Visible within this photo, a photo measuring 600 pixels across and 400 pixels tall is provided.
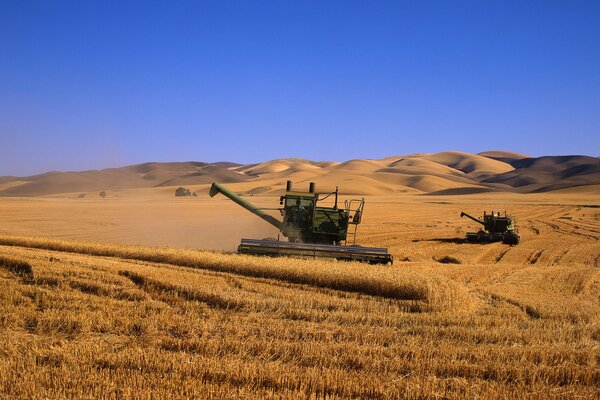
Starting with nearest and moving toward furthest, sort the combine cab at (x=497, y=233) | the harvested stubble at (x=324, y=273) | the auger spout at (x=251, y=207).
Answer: the harvested stubble at (x=324, y=273), the auger spout at (x=251, y=207), the combine cab at (x=497, y=233)

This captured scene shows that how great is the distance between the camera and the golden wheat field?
6160 millimetres

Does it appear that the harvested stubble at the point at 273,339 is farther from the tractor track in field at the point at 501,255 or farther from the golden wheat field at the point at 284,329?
the tractor track in field at the point at 501,255

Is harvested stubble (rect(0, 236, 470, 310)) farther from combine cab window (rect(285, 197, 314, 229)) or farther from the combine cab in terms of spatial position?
the combine cab

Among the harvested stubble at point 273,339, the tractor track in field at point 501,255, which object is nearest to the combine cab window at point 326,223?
the harvested stubble at point 273,339

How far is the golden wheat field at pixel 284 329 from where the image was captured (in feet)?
20.2

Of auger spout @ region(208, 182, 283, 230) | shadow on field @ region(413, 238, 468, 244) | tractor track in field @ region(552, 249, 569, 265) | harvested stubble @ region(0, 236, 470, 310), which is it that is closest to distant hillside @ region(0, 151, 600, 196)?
shadow on field @ region(413, 238, 468, 244)

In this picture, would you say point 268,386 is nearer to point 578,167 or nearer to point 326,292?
point 326,292

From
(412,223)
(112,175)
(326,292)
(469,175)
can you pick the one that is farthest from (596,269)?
(469,175)

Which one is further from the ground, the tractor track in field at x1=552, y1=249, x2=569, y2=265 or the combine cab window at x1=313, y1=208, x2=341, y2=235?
the combine cab window at x1=313, y1=208, x2=341, y2=235

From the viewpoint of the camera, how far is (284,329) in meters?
8.41

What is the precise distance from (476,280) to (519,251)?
8.90m

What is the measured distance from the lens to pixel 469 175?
196 meters

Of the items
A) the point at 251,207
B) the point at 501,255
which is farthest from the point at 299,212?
the point at 501,255

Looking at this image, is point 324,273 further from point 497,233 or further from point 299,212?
point 497,233
